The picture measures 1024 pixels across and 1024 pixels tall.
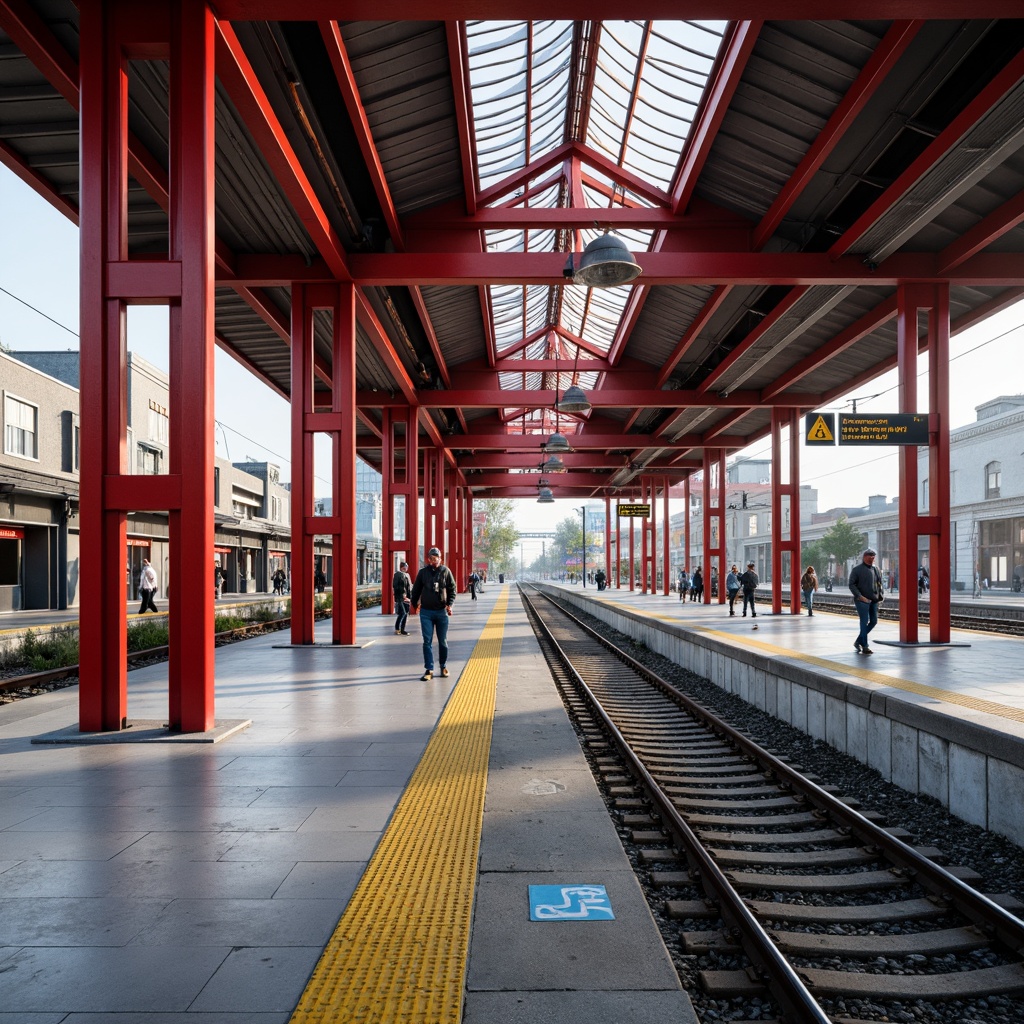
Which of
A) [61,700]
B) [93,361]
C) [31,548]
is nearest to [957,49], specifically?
[93,361]

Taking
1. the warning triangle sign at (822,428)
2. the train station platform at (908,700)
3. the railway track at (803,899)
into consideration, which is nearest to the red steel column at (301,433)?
the train station platform at (908,700)

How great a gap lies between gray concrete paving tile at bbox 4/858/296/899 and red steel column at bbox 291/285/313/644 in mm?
9521

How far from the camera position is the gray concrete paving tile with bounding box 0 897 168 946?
9.80ft

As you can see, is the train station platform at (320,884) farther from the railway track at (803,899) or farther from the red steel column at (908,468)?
the red steel column at (908,468)

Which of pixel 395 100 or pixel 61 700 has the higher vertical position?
pixel 395 100

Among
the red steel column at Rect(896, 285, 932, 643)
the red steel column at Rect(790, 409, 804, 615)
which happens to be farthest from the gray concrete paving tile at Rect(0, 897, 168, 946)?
the red steel column at Rect(790, 409, 804, 615)

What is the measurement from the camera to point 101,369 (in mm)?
6441

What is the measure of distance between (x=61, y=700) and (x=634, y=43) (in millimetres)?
10293

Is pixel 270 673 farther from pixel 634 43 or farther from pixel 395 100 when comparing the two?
pixel 634 43

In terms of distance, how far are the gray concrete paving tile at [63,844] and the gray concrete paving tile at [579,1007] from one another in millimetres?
2309

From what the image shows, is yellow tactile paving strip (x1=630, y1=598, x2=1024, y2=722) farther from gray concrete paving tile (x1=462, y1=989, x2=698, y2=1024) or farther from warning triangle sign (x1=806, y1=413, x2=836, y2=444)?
gray concrete paving tile (x1=462, y1=989, x2=698, y2=1024)

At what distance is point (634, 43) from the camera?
959 centimetres

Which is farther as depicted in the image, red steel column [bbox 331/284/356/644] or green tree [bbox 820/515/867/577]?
green tree [bbox 820/515/867/577]

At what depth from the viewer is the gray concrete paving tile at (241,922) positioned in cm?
299
